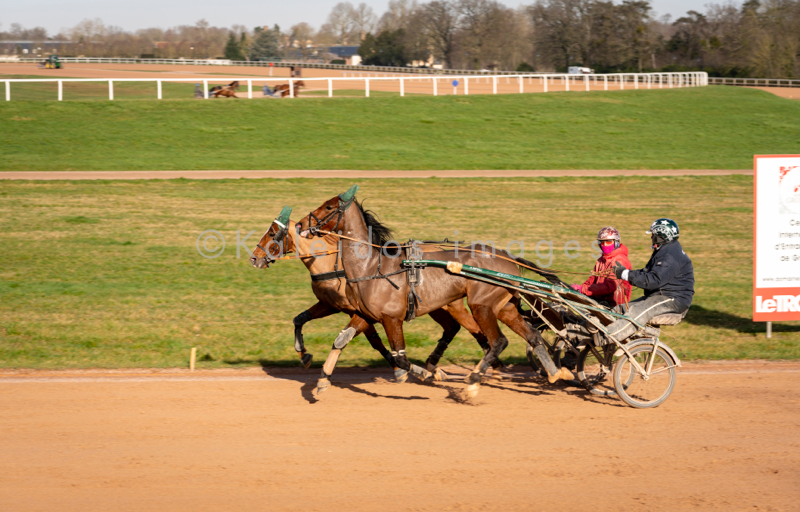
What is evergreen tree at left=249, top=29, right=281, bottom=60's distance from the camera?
299ft

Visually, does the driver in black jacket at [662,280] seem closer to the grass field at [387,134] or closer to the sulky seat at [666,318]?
the sulky seat at [666,318]

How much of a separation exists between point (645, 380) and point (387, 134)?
19615 millimetres

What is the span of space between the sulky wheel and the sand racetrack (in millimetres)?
140

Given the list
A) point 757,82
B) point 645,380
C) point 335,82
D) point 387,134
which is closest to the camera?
point 645,380

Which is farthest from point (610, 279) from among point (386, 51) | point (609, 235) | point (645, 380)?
point (386, 51)

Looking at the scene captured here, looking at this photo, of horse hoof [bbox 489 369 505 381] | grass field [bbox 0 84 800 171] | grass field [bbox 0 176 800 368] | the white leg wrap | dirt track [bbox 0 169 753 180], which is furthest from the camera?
grass field [bbox 0 84 800 171]

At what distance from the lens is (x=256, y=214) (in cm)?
1534

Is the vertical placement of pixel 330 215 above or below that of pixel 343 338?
above

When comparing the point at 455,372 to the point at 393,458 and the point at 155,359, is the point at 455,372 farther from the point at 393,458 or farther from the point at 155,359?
the point at 155,359

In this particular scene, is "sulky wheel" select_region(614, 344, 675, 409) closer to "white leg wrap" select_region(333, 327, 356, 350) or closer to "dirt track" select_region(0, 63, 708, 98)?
"white leg wrap" select_region(333, 327, 356, 350)

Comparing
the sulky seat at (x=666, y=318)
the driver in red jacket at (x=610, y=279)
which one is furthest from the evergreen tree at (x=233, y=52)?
the sulky seat at (x=666, y=318)

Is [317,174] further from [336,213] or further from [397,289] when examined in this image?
[397,289]

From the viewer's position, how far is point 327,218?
6.39 meters

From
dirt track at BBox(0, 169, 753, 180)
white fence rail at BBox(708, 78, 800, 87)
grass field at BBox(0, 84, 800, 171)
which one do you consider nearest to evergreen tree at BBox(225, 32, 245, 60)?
white fence rail at BBox(708, 78, 800, 87)
